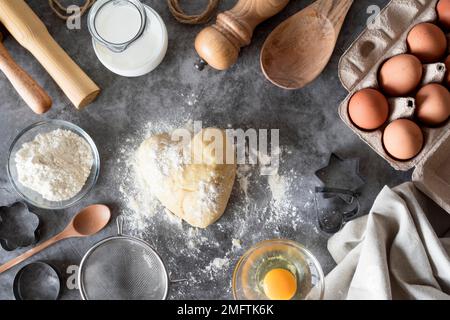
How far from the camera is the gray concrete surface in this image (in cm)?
157

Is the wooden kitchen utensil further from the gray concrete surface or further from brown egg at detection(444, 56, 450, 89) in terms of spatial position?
brown egg at detection(444, 56, 450, 89)

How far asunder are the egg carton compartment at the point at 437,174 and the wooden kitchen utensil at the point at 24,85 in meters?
1.06

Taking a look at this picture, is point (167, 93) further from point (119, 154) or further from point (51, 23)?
point (51, 23)

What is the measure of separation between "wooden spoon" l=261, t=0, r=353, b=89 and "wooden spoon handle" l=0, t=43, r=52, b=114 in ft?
2.12

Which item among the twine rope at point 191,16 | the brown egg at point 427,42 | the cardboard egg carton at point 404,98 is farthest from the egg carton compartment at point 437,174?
the twine rope at point 191,16

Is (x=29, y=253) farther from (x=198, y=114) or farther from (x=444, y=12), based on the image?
(x=444, y=12)

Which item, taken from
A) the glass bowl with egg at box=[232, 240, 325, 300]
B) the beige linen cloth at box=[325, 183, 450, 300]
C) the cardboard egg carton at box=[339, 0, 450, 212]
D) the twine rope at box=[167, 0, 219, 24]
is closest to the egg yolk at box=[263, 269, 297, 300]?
the glass bowl with egg at box=[232, 240, 325, 300]

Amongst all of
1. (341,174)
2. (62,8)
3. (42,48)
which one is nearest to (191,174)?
(341,174)

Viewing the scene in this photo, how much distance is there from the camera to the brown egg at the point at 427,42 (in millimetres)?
1402

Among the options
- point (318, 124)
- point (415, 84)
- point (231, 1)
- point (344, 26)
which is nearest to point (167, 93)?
point (231, 1)

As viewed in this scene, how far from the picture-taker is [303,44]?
158 cm

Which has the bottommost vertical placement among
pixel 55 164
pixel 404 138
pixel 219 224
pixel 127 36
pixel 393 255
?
pixel 393 255

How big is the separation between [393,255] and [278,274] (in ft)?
1.04
